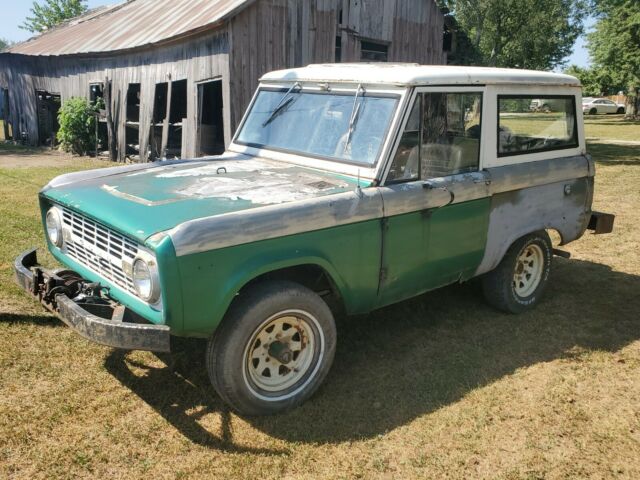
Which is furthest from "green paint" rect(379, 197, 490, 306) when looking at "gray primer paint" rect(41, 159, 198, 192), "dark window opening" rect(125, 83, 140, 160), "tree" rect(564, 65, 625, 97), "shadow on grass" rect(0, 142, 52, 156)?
Result: "tree" rect(564, 65, 625, 97)

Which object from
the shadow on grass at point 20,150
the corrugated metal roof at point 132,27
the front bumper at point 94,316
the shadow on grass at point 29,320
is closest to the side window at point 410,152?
the front bumper at point 94,316

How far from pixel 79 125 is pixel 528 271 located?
15342 millimetres

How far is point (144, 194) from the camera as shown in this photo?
12.2 ft

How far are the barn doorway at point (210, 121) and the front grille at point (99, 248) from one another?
29.4ft

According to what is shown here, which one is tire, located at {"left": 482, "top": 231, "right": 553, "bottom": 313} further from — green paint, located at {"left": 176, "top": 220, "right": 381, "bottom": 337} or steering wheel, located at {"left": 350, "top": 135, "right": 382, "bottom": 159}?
steering wheel, located at {"left": 350, "top": 135, "right": 382, "bottom": 159}

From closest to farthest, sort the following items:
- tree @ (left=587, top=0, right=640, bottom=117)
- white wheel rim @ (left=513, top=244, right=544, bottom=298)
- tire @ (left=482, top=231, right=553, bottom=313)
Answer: tire @ (left=482, top=231, right=553, bottom=313), white wheel rim @ (left=513, top=244, right=544, bottom=298), tree @ (left=587, top=0, right=640, bottom=117)

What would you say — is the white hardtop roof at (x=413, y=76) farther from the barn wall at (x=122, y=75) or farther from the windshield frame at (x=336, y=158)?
the barn wall at (x=122, y=75)

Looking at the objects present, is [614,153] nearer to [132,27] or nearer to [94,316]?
[132,27]

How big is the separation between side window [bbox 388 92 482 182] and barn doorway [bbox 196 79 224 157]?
29.7 ft

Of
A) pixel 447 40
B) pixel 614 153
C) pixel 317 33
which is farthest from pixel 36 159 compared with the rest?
pixel 614 153

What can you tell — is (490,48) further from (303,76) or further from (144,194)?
(144,194)

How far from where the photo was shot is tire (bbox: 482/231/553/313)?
16.6 feet

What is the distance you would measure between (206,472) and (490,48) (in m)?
26.9

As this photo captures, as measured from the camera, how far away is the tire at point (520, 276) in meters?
5.07
